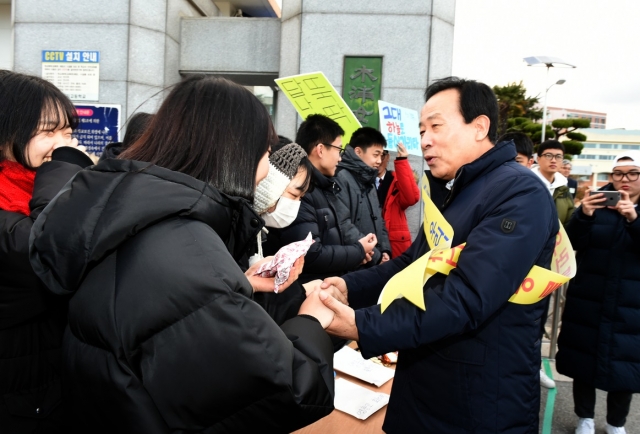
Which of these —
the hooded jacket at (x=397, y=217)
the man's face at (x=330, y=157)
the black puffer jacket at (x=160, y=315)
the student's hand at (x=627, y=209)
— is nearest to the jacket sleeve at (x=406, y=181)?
the hooded jacket at (x=397, y=217)

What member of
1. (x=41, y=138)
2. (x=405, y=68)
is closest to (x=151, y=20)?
(x=405, y=68)

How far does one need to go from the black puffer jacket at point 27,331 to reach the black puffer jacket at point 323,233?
168cm

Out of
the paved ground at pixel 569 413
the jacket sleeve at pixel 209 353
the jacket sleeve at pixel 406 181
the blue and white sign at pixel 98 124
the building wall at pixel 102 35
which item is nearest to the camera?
the jacket sleeve at pixel 209 353

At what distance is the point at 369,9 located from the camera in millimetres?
6402

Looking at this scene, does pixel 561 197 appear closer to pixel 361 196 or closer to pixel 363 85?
pixel 361 196

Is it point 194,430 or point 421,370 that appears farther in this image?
point 421,370

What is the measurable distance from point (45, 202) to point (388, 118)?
432cm

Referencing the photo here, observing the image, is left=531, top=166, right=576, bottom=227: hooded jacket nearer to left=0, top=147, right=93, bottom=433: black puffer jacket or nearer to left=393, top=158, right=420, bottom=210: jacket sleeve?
left=393, top=158, right=420, bottom=210: jacket sleeve

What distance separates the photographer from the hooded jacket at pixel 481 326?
1526 millimetres

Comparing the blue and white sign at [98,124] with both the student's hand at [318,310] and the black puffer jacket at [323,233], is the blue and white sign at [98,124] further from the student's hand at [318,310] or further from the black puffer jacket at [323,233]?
the student's hand at [318,310]

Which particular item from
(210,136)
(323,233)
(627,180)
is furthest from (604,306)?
(210,136)

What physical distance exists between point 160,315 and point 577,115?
10565 cm

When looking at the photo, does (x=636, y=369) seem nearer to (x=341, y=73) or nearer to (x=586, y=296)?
(x=586, y=296)

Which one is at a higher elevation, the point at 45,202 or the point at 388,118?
the point at 388,118
